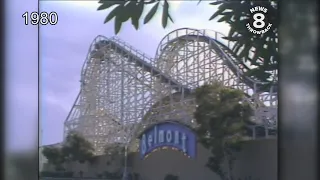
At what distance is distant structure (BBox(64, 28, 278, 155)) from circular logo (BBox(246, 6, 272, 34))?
13 cm

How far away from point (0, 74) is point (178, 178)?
969 mm

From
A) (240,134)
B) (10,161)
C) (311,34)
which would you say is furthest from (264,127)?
(10,161)

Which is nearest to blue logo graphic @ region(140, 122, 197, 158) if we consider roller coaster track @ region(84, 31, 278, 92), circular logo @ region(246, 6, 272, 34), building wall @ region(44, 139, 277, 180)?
building wall @ region(44, 139, 277, 180)

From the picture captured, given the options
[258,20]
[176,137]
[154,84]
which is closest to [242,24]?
[258,20]

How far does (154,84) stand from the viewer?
1.91m

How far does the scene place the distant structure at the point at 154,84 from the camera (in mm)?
1867

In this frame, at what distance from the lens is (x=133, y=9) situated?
190 centimetres

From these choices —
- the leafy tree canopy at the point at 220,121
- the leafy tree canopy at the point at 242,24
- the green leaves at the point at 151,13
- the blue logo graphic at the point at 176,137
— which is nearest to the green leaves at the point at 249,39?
the leafy tree canopy at the point at 242,24

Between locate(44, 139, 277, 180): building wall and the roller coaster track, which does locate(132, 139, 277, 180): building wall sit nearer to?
locate(44, 139, 277, 180): building wall

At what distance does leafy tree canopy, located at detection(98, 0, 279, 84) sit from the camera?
1.88 m

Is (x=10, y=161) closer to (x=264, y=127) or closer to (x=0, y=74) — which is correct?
(x=0, y=74)

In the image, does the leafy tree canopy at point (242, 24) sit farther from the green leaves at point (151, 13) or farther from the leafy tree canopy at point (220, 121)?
the leafy tree canopy at point (220, 121)

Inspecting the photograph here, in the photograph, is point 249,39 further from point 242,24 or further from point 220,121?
point 220,121

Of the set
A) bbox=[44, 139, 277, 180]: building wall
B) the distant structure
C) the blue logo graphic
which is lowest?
bbox=[44, 139, 277, 180]: building wall
